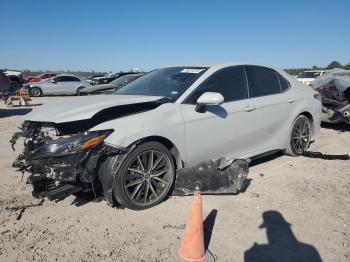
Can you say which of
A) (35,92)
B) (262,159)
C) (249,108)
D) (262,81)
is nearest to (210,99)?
(249,108)

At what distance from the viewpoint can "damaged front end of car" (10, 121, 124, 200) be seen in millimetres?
3953

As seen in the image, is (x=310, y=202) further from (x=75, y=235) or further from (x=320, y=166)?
(x=75, y=235)

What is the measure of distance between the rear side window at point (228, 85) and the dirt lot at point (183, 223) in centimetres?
132

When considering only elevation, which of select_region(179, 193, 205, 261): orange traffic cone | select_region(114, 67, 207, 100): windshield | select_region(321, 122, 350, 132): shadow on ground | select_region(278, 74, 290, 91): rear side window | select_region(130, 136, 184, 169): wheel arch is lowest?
select_region(321, 122, 350, 132): shadow on ground

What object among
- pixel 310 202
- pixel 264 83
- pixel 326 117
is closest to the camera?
pixel 310 202

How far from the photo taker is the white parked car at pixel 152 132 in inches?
160

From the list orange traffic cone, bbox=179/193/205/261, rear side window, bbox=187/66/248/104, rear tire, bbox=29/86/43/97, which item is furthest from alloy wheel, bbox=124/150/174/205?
rear tire, bbox=29/86/43/97

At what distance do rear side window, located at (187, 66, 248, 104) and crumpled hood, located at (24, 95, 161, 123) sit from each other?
692 millimetres

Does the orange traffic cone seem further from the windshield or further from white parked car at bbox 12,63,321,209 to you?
the windshield

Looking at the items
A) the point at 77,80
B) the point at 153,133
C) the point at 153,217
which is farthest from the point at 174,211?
the point at 77,80

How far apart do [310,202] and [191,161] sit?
1.61 metres

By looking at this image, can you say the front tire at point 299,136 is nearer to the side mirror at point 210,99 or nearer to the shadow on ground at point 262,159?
the shadow on ground at point 262,159

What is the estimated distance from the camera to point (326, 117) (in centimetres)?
962

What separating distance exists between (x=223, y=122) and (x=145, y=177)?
55.7 inches
